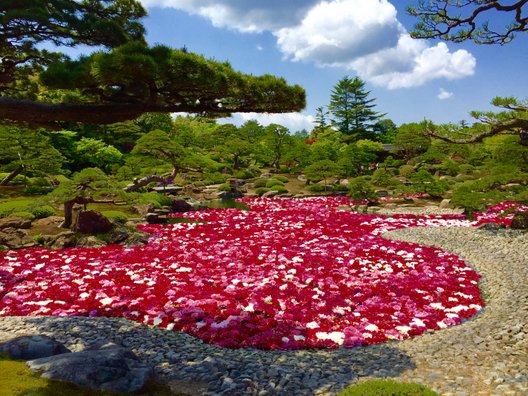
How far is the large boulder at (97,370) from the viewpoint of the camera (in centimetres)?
465

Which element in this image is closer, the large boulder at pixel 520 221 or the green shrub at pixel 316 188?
the large boulder at pixel 520 221

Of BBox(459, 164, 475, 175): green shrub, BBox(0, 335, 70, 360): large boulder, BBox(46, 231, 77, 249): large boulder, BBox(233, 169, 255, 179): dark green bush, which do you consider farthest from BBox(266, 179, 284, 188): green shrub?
BBox(0, 335, 70, 360): large boulder

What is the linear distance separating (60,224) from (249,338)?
1467 centimetres

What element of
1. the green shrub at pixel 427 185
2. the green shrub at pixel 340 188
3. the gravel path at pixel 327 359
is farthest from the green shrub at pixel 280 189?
the gravel path at pixel 327 359

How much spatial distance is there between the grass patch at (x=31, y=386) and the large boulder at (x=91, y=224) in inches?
474

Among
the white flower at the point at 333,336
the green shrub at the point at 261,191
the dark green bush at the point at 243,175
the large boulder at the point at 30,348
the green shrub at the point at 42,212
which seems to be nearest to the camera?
the large boulder at the point at 30,348

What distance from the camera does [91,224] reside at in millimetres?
16375

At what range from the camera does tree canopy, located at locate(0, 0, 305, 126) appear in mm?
4957

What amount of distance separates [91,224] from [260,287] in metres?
9.93

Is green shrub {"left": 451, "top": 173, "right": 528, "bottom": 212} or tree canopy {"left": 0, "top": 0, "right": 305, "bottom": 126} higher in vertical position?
tree canopy {"left": 0, "top": 0, "right": 305, "bottom": 126}

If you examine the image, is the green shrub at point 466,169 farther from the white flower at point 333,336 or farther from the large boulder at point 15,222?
the large boulder at point 15,222

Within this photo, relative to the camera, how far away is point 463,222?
2044 centimetres

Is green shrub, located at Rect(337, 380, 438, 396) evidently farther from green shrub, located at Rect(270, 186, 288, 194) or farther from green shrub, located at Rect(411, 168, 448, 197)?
green shrub, located at Rect(270, 186, 288, 194)

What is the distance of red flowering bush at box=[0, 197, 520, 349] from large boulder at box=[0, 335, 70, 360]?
2.46m
